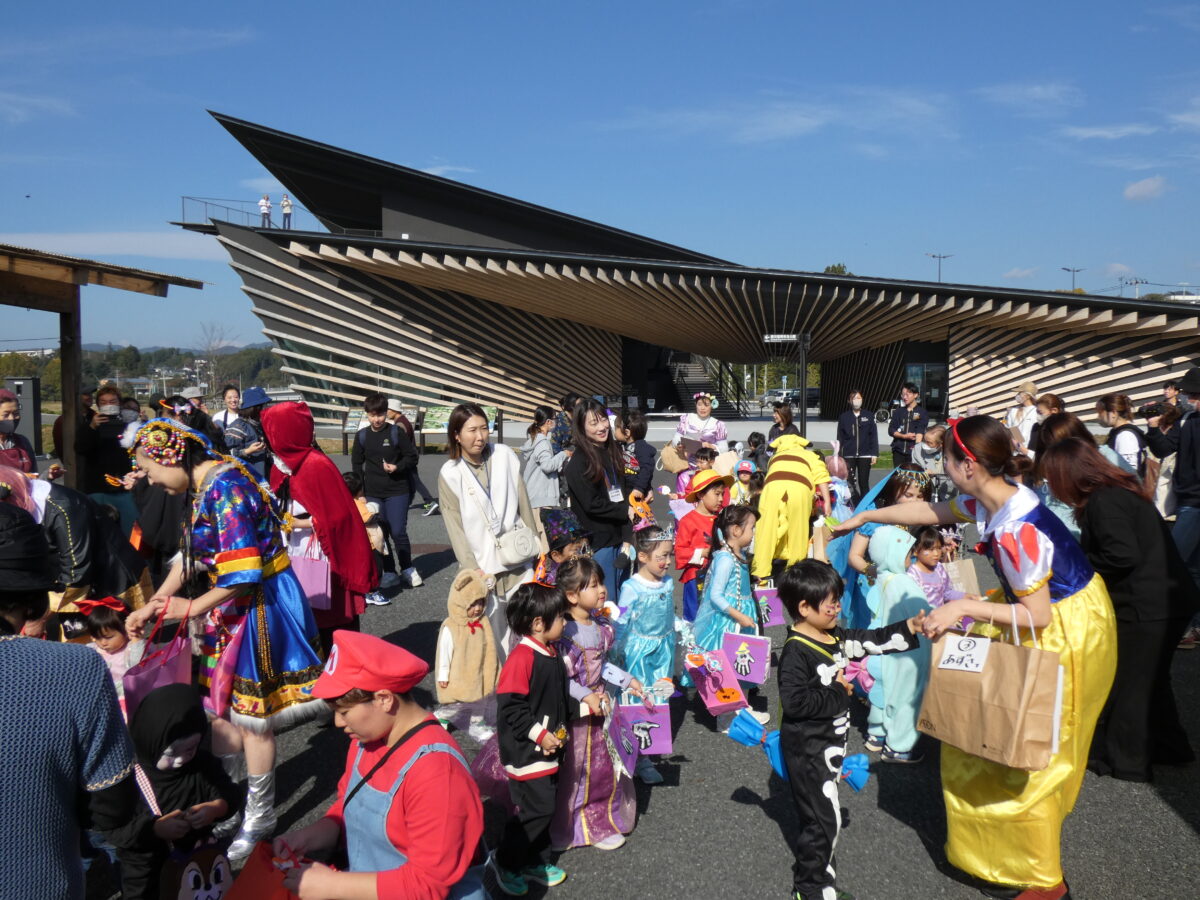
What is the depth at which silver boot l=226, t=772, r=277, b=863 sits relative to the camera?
12.0 ft

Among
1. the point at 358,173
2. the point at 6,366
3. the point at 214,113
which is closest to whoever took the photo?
the point at 214,113

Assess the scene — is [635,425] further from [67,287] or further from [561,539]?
[67,287]

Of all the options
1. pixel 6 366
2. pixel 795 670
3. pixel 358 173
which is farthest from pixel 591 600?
pixel 6 366

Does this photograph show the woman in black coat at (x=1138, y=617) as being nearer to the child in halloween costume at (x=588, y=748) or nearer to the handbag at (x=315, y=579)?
the child in halloween costume at (x=588, y=748)

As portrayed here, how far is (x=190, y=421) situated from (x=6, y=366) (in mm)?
50195

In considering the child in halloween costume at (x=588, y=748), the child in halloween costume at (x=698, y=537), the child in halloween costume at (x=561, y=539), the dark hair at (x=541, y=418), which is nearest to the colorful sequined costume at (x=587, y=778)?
the child in halloween costume at (x=588, y=748)

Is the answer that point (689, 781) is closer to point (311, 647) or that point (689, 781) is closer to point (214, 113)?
point (311, 647)

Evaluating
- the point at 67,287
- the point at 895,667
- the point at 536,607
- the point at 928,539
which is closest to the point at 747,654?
the point at 895,667

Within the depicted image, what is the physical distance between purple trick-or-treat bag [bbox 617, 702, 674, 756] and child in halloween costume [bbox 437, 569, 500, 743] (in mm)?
882

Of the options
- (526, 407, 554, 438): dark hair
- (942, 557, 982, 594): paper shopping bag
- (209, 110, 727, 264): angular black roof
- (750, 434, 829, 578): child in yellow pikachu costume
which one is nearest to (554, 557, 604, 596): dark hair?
(750, 434, 829, 578): child in yellow pikachu costume

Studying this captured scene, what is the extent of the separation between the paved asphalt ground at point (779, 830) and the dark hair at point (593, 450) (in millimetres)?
1524

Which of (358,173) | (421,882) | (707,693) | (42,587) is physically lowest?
(707,693)

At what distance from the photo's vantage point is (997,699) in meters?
2.81

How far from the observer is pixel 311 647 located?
150 inches
